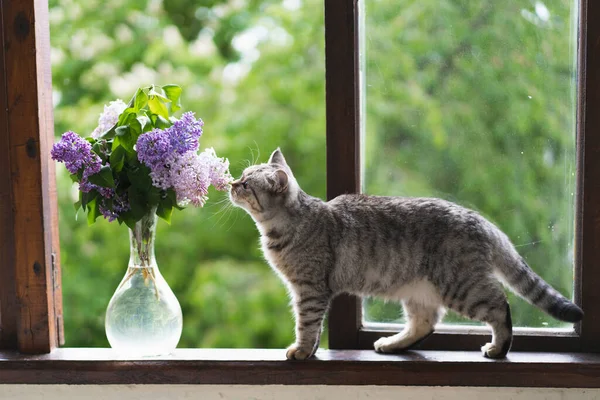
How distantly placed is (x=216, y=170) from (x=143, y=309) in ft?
1.31

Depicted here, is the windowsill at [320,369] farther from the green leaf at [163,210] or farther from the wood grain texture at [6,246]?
the green leaf at [163,210]

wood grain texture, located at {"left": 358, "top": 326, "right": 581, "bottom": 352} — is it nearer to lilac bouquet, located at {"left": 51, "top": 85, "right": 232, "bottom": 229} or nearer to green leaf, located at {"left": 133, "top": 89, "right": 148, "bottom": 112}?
lilac bouquet, located at {"left": 51, "top": 85, "right": 232, "bottom": 229}

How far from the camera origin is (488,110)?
5.91ft

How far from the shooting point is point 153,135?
1.58 metres

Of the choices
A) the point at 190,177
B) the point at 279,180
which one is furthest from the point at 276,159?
the point at 190,177

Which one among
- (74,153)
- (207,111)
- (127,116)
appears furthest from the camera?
(207,111)

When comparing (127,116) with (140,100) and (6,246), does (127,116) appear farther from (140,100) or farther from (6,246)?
(6,246)

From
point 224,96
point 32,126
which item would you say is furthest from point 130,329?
point 224,96

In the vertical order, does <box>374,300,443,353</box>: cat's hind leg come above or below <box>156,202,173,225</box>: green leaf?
below

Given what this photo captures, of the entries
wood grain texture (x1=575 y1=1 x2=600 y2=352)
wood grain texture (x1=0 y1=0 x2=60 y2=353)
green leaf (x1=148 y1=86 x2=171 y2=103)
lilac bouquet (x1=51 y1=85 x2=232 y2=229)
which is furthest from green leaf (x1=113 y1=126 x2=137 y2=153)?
wood grain texture (x1=575 y1=1 x2=600 y2=352)

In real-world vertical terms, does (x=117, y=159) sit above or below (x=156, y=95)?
below

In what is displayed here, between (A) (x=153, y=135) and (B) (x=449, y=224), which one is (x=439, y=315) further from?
(A) (x=153, y=135)

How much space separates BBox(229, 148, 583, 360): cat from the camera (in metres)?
1.62

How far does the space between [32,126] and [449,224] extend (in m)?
1.10
